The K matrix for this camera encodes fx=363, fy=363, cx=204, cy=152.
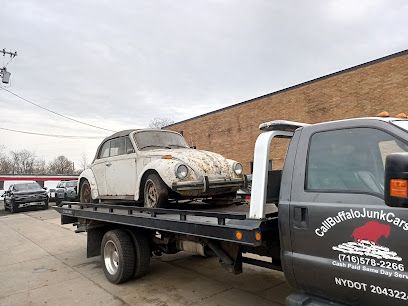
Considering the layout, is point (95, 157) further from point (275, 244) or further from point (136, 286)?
point (275, 244)

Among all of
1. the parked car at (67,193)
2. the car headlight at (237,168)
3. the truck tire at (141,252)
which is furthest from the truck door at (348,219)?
the parked car at (67,193)

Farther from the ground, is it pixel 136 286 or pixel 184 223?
pixel 184 223

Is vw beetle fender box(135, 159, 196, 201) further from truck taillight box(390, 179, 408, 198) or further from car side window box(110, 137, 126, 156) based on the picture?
truck taillight box(390, 179, 408, 198)

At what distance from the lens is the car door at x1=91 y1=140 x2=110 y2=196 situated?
22.6 ft

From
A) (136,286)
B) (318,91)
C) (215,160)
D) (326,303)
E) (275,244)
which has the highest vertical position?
(318,91)

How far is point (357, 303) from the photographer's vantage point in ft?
8.86

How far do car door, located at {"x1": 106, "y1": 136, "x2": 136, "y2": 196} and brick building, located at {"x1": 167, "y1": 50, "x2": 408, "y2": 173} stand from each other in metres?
12.6

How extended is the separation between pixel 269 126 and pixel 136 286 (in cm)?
354

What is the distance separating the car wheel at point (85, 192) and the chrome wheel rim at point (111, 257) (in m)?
1.80

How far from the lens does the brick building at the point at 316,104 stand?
15211 millimetres

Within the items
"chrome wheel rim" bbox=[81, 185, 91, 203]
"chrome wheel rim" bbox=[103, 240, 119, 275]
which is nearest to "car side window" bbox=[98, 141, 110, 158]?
"chrome wheel rim" bbox=[81, 185, 91, 203]

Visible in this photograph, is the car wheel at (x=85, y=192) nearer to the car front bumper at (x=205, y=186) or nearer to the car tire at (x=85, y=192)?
the car tire at (x=85, y=192)

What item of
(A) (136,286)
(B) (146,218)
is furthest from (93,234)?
(B) (146,218)

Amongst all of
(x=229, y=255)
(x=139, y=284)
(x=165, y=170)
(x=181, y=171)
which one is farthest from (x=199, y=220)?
(x=139, y=284)
